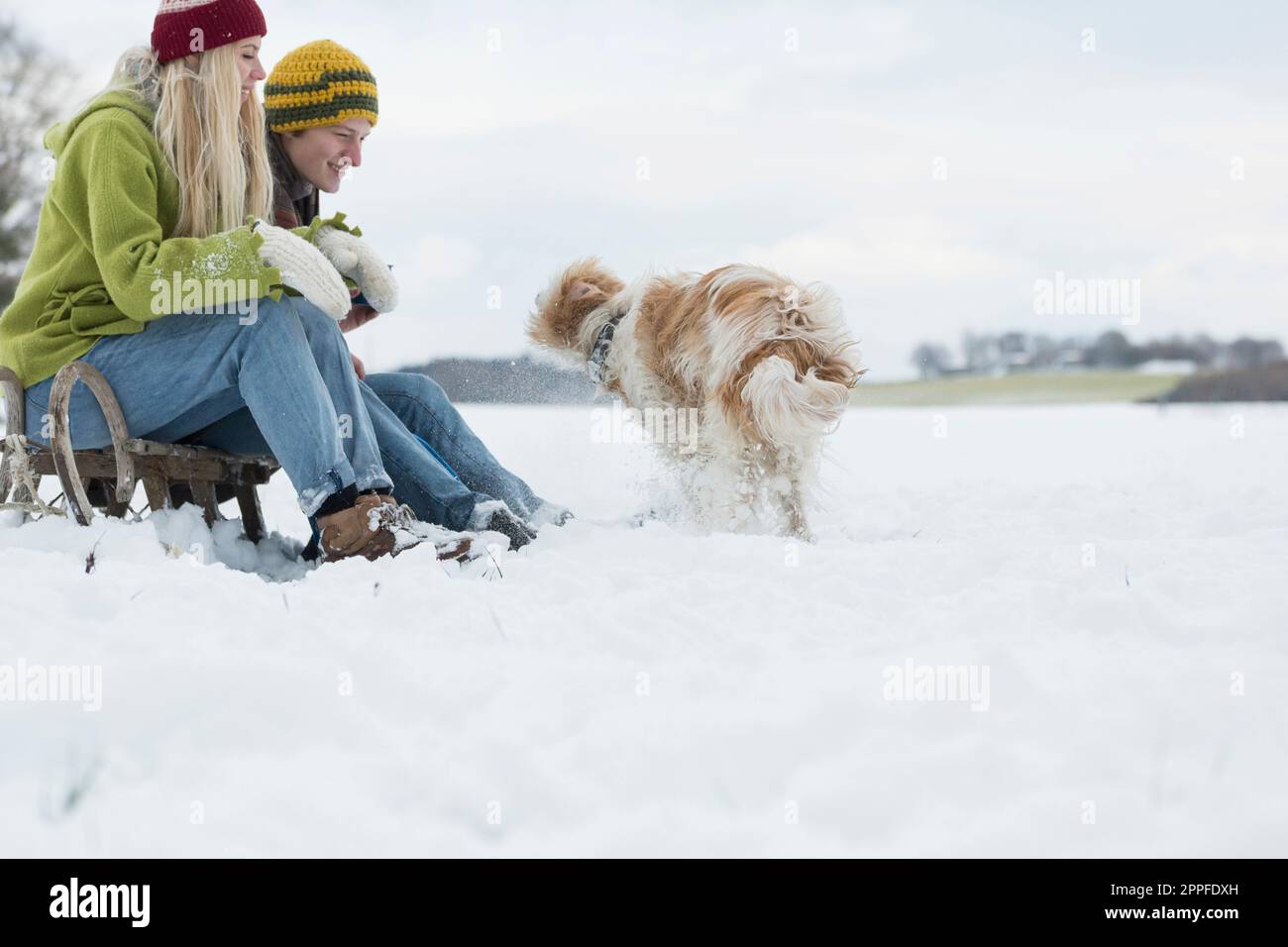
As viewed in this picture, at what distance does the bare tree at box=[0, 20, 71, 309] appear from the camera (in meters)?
15.2

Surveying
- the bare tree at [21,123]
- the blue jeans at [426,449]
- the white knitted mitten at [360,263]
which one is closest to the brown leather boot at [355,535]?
the blue jeans at [426,449]

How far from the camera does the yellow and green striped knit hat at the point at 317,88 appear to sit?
9.95ft

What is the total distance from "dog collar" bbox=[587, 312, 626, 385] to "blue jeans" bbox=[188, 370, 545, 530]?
65cm

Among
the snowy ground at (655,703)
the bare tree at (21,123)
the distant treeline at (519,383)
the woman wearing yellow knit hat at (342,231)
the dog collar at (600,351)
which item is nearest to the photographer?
the snowy ground at (655,703)

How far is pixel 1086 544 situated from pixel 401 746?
187 centimetres

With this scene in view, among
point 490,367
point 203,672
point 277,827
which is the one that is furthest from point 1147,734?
point 490,367

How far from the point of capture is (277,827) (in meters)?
1.28

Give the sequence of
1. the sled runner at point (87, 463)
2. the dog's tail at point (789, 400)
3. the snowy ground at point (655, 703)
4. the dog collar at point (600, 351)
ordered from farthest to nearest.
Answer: the dog collar at point (600, 351)
the dog's tail at point (789, 400)
the sled runner at point (87, 463)
the snowy ground at point (655, 703)

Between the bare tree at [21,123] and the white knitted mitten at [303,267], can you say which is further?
the bare tree at [21,123]

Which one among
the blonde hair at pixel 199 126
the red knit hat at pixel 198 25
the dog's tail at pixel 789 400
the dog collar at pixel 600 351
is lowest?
the dog's tail at pixel 789 400

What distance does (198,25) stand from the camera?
105 inches

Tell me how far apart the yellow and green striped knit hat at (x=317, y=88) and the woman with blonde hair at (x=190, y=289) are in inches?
9.4

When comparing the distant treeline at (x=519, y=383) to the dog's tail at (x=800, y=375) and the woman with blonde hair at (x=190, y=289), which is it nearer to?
the dog's tail at (x=800, y=375)

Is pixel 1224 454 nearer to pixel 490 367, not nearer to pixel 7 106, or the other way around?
pixel 490 367
